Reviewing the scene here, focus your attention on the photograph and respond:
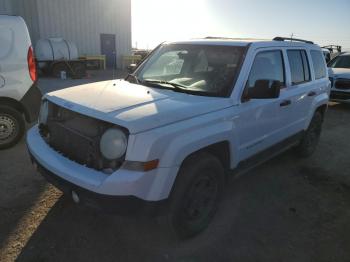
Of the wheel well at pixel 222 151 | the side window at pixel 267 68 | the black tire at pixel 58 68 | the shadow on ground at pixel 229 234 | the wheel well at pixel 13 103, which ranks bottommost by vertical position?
the black tire at pixel 58 68

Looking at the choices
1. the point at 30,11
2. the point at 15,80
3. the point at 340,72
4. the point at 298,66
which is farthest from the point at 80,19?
the point at 298,66

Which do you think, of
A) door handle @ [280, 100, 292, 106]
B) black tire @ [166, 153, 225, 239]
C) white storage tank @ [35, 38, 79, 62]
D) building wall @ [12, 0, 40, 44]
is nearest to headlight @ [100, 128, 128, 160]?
black tire @ [166, 153, 225, 239]

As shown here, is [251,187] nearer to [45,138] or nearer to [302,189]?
[302,189]

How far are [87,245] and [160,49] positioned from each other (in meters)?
2.66

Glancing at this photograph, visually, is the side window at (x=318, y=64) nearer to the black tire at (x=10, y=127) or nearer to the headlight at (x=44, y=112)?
the headlight at (x=44, y=112)

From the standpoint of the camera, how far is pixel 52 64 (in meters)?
15.9

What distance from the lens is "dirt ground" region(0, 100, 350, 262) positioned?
2885 millimetres

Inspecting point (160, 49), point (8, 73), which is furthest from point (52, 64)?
point (160, 49)

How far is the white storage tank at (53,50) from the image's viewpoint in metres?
16.0

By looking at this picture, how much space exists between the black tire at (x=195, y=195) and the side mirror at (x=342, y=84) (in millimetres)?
8263

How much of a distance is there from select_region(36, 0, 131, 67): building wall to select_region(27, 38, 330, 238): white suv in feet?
52.2

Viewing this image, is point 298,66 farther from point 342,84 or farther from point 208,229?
point 342,84

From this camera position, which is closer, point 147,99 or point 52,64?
point 147,99

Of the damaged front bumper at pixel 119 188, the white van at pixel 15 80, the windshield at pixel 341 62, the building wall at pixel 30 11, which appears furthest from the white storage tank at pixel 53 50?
the damaged front bumper at pixel 119 188
